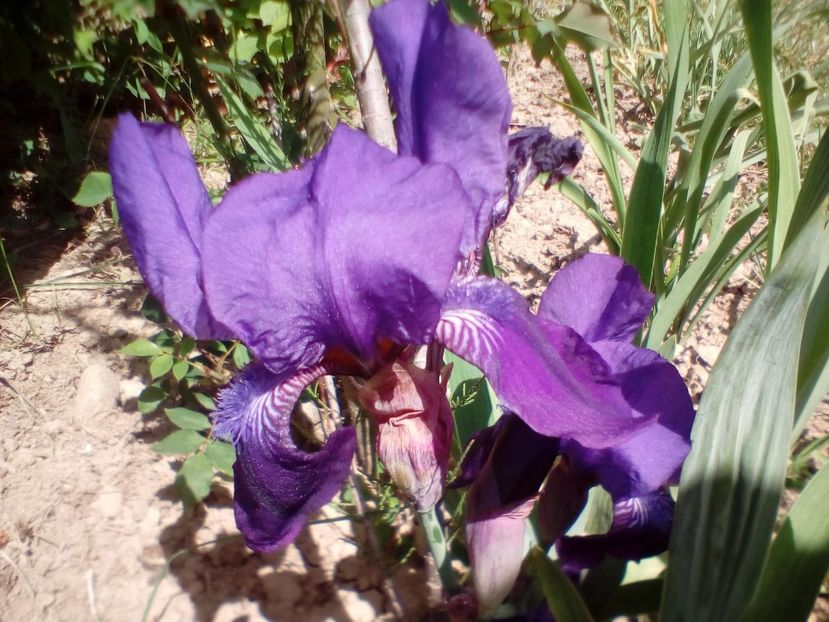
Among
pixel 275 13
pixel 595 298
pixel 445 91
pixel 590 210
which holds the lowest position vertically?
pixel 595 298

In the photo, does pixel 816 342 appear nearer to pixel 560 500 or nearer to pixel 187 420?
pixel 560 500

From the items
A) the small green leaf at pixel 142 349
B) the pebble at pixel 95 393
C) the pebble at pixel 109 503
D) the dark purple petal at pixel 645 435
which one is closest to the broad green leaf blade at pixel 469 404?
the dark purple petal at pixel 645 435

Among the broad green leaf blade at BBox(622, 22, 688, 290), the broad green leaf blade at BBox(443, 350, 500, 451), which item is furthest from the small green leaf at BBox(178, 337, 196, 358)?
the broad green leaf blade at BBox(622, 22, 688, 290)

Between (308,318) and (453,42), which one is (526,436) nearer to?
(308,318)

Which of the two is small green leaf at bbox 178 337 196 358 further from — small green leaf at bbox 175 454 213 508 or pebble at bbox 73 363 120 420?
pebble at bbox 73 363 120 420

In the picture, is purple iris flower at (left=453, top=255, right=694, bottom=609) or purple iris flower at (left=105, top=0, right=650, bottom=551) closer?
purple iris flower at (left=105, top=0, right=650, bottom=551)

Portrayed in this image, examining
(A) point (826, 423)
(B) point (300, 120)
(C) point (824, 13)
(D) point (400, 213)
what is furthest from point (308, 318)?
(A) point (826, 423)

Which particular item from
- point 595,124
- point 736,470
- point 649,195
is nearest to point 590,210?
point 595,124

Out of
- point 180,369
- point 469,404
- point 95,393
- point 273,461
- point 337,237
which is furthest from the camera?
point 95,393
